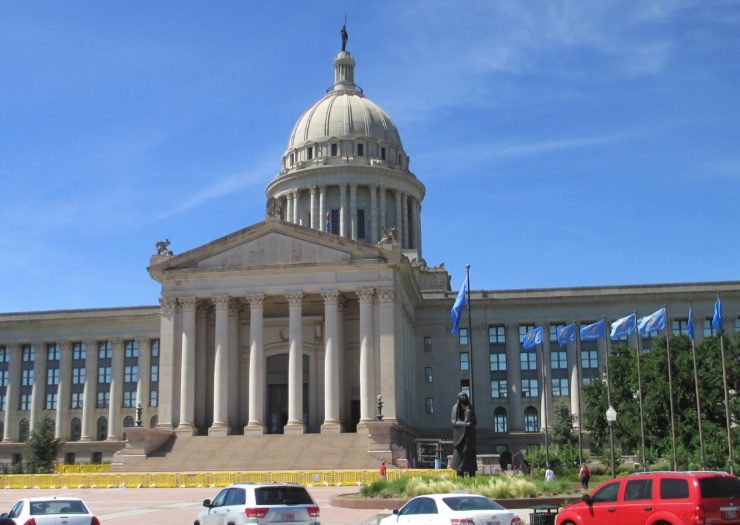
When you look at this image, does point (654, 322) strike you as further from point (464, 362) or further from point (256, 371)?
point (464, 362)

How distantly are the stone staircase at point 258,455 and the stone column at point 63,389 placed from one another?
88.2ft

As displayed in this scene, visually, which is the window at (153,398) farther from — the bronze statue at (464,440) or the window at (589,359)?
the bronze statue at (464,440)

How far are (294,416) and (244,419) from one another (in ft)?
24.7

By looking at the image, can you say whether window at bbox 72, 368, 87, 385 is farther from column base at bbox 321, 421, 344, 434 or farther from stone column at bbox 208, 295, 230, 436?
column base at bbox 321, 421, 344, 434

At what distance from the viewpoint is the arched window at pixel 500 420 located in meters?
85.9

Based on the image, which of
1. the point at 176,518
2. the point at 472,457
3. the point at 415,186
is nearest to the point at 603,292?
the point at 415,186

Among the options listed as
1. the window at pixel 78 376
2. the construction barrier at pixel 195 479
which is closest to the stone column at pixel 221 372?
the construction barrier at pixel 195 479

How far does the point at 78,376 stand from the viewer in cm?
9231

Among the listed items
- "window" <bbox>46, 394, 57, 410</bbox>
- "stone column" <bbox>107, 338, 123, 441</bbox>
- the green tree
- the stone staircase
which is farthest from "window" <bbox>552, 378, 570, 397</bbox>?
"window" <bbox>46, 394, 57, 410</bbox>

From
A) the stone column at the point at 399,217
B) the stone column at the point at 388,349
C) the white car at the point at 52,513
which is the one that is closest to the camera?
the white car at the point at 52,513

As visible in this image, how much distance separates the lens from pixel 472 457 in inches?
1591

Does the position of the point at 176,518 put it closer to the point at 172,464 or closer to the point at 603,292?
the point at 172,464

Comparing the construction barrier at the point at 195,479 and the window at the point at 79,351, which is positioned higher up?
the window at the point at 79,351

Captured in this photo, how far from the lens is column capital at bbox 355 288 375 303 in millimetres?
70125
